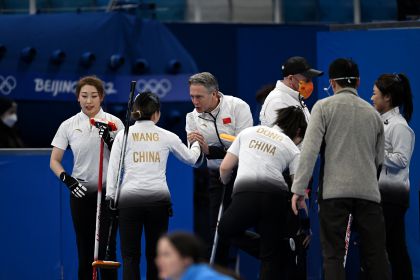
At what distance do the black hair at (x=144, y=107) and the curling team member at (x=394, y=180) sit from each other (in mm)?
1727

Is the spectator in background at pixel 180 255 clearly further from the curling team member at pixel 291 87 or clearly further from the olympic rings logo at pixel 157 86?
the olympic rings logo at pixel 157 86

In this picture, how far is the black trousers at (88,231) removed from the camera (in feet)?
31.5

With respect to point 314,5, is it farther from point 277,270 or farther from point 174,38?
point 277,270

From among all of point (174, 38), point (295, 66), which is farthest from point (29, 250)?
point (174, 38)

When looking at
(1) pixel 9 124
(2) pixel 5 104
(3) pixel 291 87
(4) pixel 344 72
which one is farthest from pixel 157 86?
(4) pixel 344 72

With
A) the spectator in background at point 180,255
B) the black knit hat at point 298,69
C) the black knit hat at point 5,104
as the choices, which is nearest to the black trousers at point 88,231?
the black knit hat at point 298,69

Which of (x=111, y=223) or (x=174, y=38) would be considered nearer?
(x=111, y=223)

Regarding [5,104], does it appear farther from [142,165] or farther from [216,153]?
[142,165]

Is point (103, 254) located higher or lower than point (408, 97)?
lower

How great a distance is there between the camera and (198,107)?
9.76m

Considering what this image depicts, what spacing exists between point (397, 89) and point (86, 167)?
2465 mm

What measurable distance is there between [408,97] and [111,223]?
248 centimetres

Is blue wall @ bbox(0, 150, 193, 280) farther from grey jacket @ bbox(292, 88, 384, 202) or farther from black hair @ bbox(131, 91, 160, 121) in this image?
grey jacket @ bbox(292, 88, 384, 202)

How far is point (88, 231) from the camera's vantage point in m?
9.68
